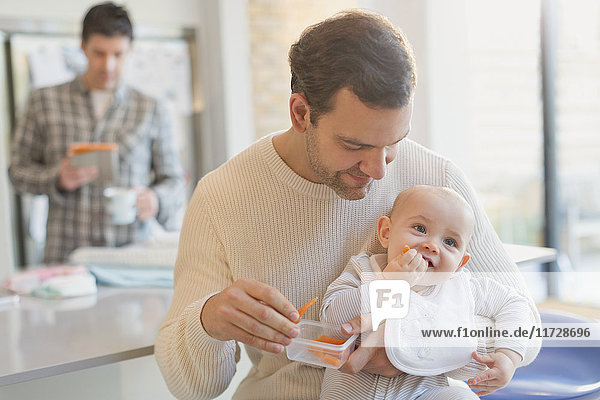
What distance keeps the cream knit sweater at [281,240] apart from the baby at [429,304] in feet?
0.33

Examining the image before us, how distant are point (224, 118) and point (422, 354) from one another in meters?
3.47

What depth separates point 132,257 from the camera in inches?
89.7

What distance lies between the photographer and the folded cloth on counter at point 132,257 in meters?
2.26

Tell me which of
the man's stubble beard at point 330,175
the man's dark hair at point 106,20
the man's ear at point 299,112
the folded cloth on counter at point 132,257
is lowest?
the folded cloth on counter at point 132,257

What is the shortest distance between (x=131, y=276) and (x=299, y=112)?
1.09 metres

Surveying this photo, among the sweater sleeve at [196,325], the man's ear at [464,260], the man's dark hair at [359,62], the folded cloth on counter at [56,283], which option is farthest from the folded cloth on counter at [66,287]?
the man's ear at [464,260]

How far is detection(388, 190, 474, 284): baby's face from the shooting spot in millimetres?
1237

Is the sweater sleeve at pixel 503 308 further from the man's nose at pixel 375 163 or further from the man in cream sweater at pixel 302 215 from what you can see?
the man's nose at pixel 375 163

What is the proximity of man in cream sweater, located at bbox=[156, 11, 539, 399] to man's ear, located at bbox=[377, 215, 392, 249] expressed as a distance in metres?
0.08

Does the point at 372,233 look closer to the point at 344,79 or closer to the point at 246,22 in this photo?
the point at 344,79

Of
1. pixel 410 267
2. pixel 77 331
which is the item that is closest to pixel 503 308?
pixel 410 267

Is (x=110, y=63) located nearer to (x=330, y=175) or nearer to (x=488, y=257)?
(x=330, y=175)

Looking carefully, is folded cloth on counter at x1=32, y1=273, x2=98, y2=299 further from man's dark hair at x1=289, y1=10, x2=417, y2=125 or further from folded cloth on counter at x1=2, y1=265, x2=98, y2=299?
man's dark hair at x1=289, y1=10, x2=417, y2=125

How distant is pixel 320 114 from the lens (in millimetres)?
1285
